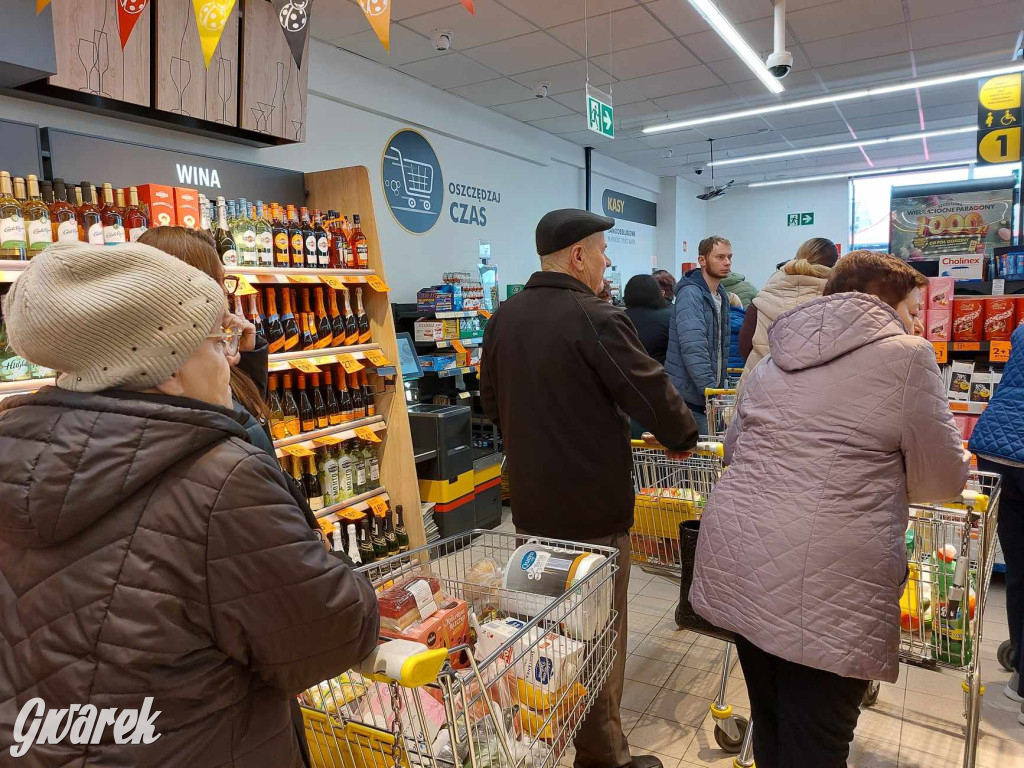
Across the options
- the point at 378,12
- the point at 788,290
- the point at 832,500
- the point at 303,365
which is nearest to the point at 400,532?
the point at 303,365

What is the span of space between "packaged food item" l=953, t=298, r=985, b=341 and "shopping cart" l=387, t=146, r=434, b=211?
429 cm

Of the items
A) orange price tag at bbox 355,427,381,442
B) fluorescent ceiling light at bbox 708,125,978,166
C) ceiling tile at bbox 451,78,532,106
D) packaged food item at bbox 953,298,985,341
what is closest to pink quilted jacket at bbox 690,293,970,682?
orange price tag at bbox 355,427,381,442

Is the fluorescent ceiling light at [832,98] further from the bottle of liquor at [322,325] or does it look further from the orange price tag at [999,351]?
the bottle of liquor at [322,325]

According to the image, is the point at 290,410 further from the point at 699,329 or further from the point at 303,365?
the point at 699,329

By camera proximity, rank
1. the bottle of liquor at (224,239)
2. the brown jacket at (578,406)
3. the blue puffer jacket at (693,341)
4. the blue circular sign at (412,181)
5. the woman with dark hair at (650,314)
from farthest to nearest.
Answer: the blue circular sign at (412,181) → the woman with dark hair at (650,314) → the blue puffer jacket at (693,341) → the bottle of liquor at (224,239) → the brown jacket at (578,406)

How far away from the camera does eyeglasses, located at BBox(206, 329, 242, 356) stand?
1.07 metres

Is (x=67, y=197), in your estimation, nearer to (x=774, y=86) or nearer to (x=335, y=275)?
(x=335, y=275)

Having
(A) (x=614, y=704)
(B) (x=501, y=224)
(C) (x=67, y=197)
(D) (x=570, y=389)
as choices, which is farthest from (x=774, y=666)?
(B) (x=501, y=224)

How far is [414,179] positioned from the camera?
20.6 feet

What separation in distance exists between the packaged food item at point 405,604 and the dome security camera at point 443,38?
4808 millimetres

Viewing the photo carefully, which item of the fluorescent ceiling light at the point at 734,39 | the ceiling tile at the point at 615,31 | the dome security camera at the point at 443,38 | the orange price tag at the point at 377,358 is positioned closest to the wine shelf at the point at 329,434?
the orange price tag at the point at 377,358

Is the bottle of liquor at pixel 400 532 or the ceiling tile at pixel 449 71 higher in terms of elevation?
the ceiling tile at pixel 449 71

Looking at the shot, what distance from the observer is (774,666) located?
186 centimetres

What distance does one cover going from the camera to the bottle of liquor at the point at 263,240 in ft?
11.2
